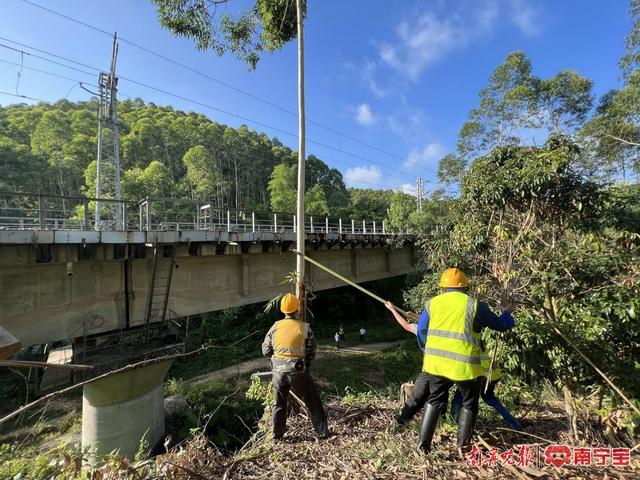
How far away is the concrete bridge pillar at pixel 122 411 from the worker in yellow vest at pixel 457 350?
7189 mm

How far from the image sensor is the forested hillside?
28.7m

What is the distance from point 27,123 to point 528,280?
169 feet

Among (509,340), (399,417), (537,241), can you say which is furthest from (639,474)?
(537,241)

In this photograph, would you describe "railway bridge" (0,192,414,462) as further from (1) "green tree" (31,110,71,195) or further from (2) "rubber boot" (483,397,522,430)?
(1) "green tree" (31,110,71,195)

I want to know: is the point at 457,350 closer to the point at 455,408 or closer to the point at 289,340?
the point at 455,408

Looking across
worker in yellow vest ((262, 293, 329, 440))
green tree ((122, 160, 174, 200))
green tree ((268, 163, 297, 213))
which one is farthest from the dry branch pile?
green tree ((122, 160, 174, 200))

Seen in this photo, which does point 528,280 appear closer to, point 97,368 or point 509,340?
point 509,340

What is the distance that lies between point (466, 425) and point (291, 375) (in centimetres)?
173

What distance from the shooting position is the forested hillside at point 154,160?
2866 centimetres

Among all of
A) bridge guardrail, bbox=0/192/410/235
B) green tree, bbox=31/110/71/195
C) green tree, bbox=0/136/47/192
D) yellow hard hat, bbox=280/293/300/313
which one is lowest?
yellow hard hat, bbox=280/293/300/313

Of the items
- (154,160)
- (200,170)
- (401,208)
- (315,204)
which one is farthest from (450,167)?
(154,160)

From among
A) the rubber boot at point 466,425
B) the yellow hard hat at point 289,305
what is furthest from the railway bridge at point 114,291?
the rubber boot at point 466,425

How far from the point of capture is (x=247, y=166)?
47688 mm

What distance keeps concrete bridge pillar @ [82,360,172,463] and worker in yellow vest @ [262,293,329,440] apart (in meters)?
5.60
